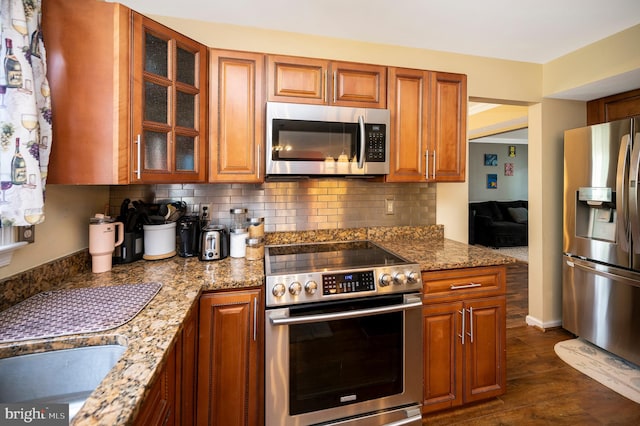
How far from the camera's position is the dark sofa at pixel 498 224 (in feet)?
20.3

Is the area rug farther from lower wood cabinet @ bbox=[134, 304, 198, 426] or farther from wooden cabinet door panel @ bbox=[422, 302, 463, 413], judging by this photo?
lower wood cabinet @ bbox=[134, 304, 198, 426]

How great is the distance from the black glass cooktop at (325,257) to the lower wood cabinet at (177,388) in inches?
18.4

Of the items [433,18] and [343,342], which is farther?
[433,18]

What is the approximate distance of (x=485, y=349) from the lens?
5.91 feet

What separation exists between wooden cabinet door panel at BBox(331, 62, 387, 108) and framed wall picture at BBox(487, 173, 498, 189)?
672 centimetres

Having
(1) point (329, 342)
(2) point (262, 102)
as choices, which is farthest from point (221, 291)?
(2) point (262, 102)

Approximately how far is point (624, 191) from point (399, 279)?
1882 mm

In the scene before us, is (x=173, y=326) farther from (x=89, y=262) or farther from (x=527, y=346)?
(x=527, y=346)

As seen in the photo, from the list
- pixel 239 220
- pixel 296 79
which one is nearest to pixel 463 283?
pixel 239 220

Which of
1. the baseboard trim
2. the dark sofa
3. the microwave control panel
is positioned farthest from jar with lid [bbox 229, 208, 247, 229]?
the dark sofa

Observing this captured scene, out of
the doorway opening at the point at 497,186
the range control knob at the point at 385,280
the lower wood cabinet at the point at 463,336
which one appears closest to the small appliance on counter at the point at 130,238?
the range control knob at the point at 385,280

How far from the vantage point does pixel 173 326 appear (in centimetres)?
97

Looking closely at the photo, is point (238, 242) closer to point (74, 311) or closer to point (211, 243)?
point (211, 243)

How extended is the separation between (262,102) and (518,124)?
3870 mm
